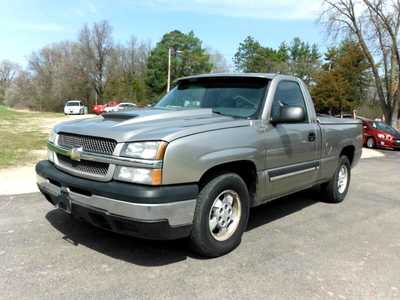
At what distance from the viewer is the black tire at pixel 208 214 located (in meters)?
3.59

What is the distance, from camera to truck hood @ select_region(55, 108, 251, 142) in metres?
3.36

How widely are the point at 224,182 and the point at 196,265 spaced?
85cm

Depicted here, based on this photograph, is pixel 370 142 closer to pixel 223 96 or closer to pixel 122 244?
pixel 223 96

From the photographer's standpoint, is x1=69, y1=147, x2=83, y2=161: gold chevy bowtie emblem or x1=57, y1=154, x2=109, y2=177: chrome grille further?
x1=69, y1=147, x2=83, y2=161: gold chevy bowtie emblem

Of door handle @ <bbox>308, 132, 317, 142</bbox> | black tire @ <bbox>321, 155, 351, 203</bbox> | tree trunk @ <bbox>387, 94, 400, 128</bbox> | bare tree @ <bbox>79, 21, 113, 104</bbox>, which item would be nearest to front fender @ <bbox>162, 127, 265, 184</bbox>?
door handle @ <bbox>308, 132, 317, 142</bbox>

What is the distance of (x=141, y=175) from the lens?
3.23 meters

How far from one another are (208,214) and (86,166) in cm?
125

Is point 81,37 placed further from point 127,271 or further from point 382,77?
point 127,271

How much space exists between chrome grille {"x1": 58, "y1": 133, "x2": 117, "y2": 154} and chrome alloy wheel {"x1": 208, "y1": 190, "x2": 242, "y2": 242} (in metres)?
1.15

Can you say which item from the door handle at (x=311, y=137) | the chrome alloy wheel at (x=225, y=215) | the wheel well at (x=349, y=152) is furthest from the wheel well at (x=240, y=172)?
the wheel well at (x=349, y=152)

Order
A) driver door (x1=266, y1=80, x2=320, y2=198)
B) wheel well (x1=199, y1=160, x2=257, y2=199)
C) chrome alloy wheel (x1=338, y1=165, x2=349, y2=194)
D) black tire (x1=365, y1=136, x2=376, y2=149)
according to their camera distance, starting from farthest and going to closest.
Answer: black tire (x1=365, y1=136, x2=376, y2=149)
chrome alloy wheel (x1=338, y1=165, x2=349, y2=194)
driver door (x1=266, y1=80, x2=320, y2=198)
wheel well (x1=199, y1=160, x2=257, y2=199)

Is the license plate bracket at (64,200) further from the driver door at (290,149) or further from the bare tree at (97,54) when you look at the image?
the bare tree at (97,54)

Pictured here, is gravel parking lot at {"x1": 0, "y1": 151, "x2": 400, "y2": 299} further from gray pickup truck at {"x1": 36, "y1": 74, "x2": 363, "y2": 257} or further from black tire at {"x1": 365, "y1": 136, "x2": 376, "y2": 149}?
black tire at {"x1": 365, "y1": 136, "x2": 376, "y2": 149}

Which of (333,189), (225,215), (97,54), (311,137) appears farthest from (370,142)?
(97,54)
